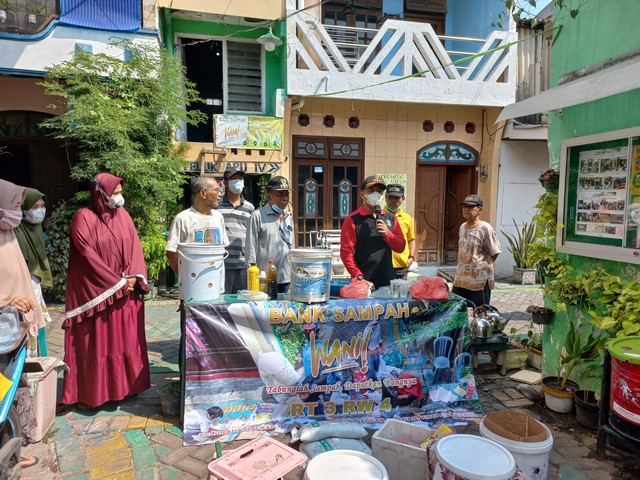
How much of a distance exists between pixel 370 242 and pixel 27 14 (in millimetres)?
7109

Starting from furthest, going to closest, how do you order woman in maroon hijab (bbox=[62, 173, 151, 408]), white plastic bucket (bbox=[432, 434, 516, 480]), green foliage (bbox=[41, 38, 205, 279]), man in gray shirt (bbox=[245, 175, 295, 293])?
green foliage (bbox=[41, 38, 205, 279]), man in gray shirt (bbox=[245, 175, 295, 293]), woman in maroon hijab (bbox=[62, 173, 151, 408]), white plastic bucket (bbox=[432, 434, 516, 480])

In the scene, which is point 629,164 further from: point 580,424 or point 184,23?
point 184,23

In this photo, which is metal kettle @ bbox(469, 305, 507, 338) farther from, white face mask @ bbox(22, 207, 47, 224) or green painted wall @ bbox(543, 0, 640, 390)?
white face mask @ bbox(22, 207, 47, 224)

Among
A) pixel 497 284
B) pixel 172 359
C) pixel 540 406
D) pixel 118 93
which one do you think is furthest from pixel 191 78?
pixel 540 406

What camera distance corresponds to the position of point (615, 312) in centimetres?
328

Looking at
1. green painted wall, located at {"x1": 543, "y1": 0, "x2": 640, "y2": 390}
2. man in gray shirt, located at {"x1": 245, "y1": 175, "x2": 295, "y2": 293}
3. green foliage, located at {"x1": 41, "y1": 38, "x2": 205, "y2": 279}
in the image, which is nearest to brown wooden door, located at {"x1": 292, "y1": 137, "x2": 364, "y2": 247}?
green foliage, located at {"x1": 41, "y1": 38, "x2": 205, "y2": 279}

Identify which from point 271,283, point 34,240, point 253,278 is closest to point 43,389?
point 253,278

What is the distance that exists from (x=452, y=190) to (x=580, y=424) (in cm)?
772

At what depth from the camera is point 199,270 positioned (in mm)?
3375

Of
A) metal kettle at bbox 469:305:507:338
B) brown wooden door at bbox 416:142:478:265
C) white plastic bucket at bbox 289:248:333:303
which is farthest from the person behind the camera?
brown wooden door at bbox 416:142:478:265

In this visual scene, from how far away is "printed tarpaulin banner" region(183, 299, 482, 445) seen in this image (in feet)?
11.0

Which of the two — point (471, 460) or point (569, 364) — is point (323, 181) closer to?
point (569, 364)

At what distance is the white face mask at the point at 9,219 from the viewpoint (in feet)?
10.6

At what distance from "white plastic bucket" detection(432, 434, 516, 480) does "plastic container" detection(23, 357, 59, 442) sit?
9.24ft
